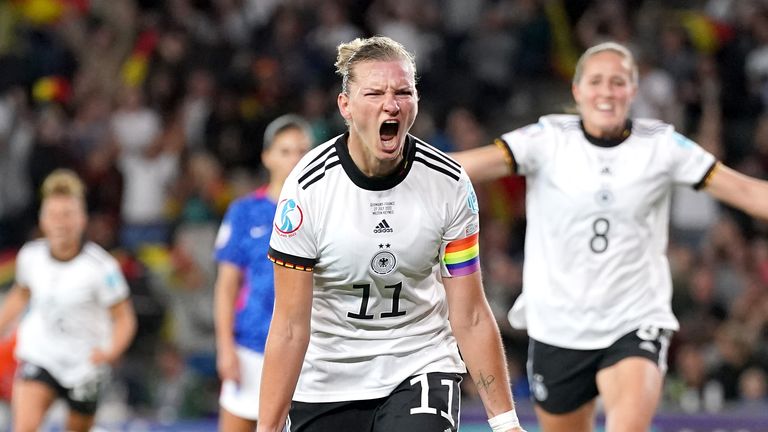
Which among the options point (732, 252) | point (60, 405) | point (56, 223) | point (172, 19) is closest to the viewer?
point (56, 223)

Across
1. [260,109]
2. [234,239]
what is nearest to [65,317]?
[234,239]

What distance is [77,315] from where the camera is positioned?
8.85 meters

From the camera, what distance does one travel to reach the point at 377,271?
481cm

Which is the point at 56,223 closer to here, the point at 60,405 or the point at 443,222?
the point at 60,405

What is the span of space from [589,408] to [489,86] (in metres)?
7.94

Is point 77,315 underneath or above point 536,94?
underneath

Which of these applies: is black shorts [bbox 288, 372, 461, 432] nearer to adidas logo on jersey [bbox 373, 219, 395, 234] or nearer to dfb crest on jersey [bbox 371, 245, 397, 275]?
dfb crest on jersey [bbox 371, 245, 397, 275]

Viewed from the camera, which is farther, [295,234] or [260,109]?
[260,109]

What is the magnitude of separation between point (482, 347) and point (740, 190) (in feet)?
7.62

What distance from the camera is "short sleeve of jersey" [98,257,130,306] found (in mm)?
8922

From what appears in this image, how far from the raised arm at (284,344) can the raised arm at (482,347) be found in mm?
565

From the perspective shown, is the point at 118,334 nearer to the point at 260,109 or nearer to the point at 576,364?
the point at 576,364

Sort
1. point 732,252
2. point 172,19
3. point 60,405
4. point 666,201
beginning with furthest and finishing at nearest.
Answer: point 172,19, point 732,252, point 60,405, point 666,201

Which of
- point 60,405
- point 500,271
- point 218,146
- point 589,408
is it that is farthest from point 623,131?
point 218,146
